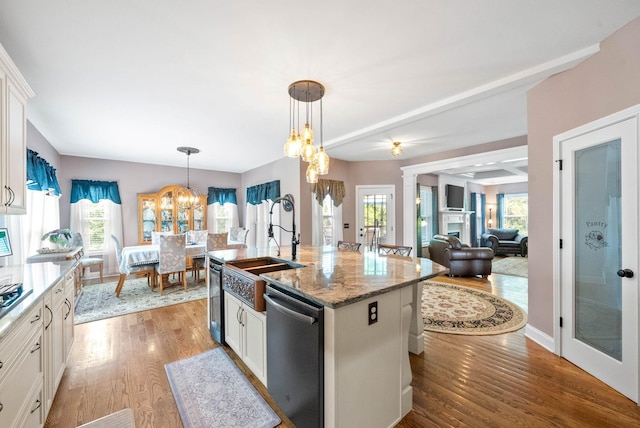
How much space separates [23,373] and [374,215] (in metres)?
5.46

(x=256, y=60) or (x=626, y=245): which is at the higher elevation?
(x=256, y=60)

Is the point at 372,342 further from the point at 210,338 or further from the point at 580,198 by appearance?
the point at 580,198

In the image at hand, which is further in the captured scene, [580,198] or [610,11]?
[580,198]

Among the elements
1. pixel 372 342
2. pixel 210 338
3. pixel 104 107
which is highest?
pixel 104 107

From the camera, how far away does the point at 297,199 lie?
517cm

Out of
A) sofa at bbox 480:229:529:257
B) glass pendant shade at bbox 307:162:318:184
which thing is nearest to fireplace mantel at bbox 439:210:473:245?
sofa at bbox 480:229:529:257

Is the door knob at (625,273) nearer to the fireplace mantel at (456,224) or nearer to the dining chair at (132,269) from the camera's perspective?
the fireplace mantel at (456,224)

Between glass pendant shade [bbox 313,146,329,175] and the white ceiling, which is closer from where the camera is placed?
the white ceiling

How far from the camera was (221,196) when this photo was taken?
711 centimetres

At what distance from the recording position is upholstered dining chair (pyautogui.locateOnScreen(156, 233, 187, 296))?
4281mm

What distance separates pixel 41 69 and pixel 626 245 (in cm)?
491

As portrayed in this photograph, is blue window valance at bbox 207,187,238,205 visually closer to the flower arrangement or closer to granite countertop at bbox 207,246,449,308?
the flower arrangement

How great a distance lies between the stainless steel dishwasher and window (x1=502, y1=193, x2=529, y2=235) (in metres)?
10.5

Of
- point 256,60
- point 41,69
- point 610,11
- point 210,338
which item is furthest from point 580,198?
point 41,69
